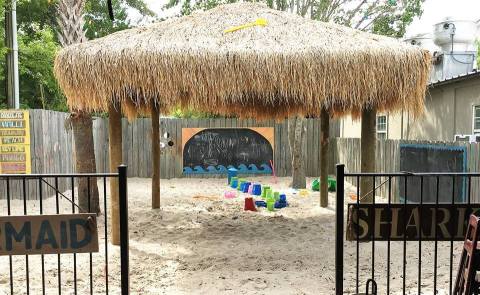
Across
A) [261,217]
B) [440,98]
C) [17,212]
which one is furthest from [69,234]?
[440,98]

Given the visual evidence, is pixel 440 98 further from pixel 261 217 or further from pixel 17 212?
pixel 17 212

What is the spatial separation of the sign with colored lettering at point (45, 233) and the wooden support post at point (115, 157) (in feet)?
8.92

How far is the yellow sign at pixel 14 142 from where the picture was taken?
29.8 ft

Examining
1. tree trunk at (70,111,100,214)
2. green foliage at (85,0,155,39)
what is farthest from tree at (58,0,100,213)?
green foliage at (85,0,155,39)

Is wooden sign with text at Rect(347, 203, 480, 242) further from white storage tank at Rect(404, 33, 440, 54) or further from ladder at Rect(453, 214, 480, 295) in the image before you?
white storage tank at Rect(404, 33, 440, 54)

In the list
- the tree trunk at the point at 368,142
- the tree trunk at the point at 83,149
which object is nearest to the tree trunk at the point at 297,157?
the tree trunk at the point at 368,142

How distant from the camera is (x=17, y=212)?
823cm

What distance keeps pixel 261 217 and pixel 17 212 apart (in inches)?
186

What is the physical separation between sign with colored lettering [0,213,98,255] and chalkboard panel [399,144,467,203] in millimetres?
4678

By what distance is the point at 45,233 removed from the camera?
126 inches

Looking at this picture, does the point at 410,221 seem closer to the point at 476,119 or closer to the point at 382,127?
the point at 476,119

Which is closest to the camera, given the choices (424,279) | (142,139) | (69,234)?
(69,234)

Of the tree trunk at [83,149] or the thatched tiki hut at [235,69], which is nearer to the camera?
the thatched tiki hut at [235,69]

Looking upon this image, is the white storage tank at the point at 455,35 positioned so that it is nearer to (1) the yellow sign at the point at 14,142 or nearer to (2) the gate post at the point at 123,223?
(1) the yellow sign at the point at 14,142
